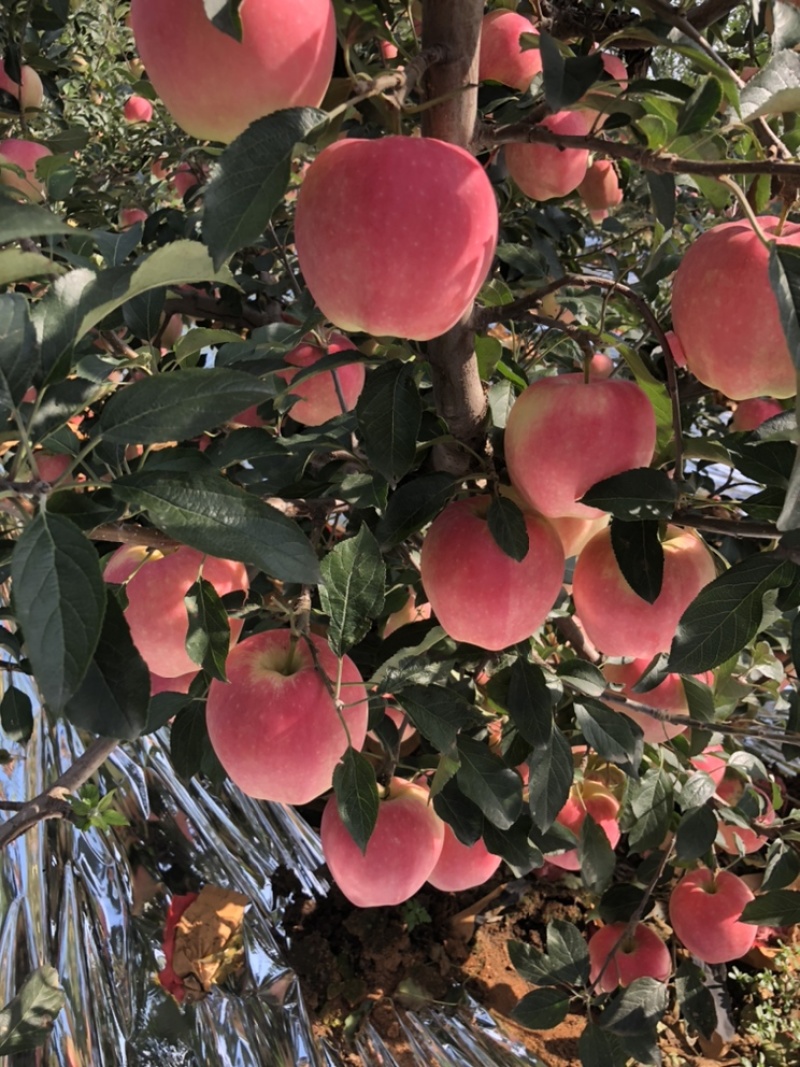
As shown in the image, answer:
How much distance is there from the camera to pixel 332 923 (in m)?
1.80

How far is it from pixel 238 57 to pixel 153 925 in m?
1.44

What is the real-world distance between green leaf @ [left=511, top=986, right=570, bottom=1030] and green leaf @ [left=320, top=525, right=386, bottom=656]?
894 mm

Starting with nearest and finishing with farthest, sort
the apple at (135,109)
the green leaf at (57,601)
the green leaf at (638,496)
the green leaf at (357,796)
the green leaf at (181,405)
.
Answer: the green leaf at (57,601) < the green leaf at (181,405) < the green leaf at (638,496) < the green leaf at (357,796) < the apple at (135,109)

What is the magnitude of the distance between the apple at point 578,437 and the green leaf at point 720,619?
0.11 metres

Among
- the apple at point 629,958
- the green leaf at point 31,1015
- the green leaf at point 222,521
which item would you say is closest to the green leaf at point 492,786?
the green leaf at point 222,521

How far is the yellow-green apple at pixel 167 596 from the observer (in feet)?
2.50

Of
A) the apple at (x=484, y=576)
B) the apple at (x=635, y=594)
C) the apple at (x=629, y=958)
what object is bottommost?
the apple at (x=629, y=958)

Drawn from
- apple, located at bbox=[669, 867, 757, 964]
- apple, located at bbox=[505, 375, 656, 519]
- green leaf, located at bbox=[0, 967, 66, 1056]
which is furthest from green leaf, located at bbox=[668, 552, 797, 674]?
apple, located at bbox=[669, 867, 757, 964]

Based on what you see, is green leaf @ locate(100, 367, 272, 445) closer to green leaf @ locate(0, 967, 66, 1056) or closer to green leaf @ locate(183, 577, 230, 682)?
green leaf @ locate(183, 577, 230, 682)

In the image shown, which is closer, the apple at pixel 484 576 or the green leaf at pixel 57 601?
the green leaf at pixel 57 601

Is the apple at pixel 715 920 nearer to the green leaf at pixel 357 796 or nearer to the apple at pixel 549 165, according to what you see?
the green leaf at pixel 357 796

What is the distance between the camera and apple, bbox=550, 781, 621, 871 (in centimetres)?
128

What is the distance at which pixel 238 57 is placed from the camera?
1.42 feet

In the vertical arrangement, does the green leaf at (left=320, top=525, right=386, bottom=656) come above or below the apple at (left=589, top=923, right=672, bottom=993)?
above
